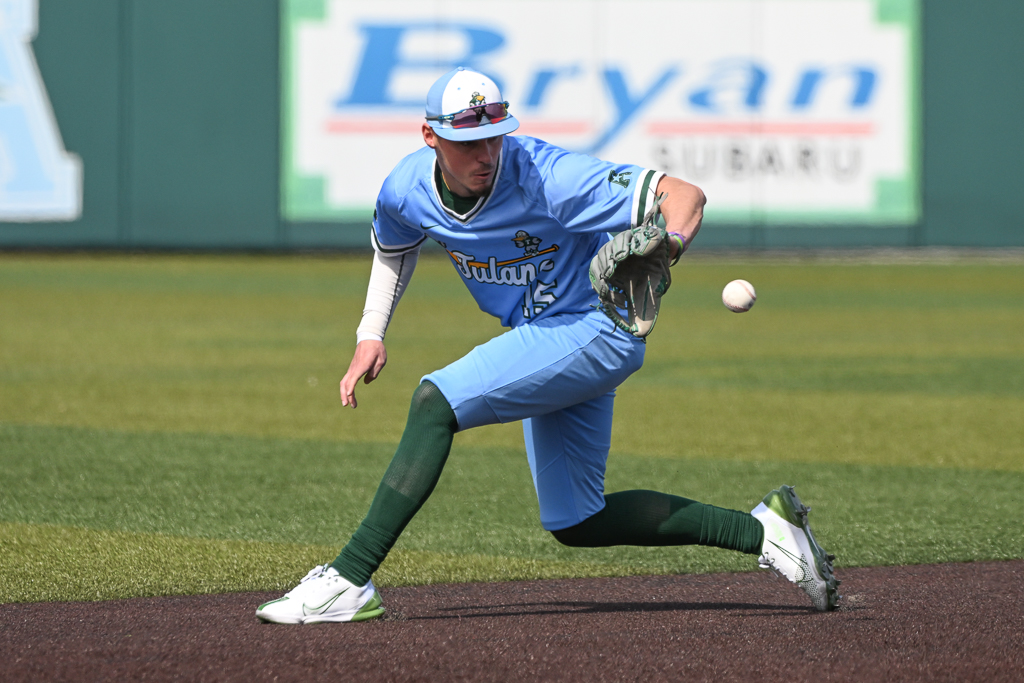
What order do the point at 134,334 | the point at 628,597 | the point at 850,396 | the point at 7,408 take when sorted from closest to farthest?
the point at 628,597 → the point at 7,408 → the point at 850,396 → the point at 134,334

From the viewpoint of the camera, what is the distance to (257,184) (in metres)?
26.4

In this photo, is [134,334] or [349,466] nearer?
[349,466]

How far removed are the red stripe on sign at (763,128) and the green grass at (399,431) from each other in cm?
803

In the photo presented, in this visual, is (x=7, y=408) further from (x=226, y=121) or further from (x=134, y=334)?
(x=226, y=121)

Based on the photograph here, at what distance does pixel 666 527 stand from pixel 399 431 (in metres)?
4.85

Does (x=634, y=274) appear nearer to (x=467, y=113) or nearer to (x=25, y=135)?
(x=467, y=113)

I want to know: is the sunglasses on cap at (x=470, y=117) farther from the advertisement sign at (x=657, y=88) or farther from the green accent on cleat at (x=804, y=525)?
the advertisement sign at (x=657, y=88)

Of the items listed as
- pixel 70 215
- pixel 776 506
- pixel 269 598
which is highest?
pixel 776 506

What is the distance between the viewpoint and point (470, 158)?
4387 mm

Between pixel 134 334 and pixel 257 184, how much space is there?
11.8 metres

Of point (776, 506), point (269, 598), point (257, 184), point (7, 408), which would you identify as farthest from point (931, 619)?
point (257, 184)

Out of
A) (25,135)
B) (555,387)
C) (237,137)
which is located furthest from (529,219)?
(25,135)

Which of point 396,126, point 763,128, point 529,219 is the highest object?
point 529,219

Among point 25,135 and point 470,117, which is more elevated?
point 470,117
